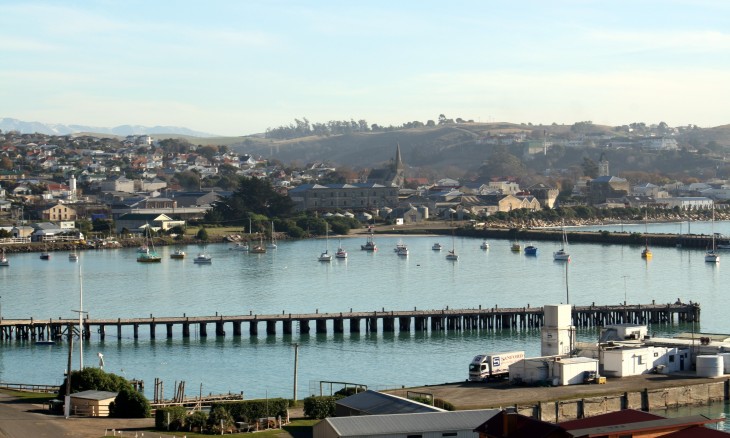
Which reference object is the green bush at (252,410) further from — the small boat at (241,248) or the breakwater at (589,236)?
the breakwater at (589,236)

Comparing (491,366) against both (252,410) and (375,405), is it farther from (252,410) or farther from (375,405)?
(252,410)

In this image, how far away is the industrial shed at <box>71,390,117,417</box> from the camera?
86.6ft

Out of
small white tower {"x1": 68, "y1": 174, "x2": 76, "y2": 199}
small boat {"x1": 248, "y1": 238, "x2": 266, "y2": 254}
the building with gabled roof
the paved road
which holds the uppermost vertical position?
small white tower {"x1": 68, "y1": 174, "x2": 76, "y2": 199}

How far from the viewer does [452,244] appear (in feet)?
297

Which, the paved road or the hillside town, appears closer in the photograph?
the paved road

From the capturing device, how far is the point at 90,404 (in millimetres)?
26469

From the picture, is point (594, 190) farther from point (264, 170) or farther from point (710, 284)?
point (710, 284)

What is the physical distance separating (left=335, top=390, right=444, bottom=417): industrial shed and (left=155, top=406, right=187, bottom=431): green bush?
320 cm

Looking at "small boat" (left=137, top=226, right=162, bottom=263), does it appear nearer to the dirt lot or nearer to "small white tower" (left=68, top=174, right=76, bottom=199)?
"small white tower" (left=68, top=174, right=76, bottom=199)

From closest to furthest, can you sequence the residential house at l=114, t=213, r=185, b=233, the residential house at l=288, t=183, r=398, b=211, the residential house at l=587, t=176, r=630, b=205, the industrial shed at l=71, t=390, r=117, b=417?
the industrial shed at l=71, t=390, r=117, b=417, the residential house at l=114, t=213, r=185, b=233, the residential house at l=288, t=183, r=398, b=211, the residential house at l=587, t=176, r=630, b=205

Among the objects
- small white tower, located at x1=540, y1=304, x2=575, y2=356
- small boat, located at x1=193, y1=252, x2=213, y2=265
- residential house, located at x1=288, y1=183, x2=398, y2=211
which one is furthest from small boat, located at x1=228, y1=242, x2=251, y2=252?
small white tower, located at x1=540, y1=304, x2=575, y2=356

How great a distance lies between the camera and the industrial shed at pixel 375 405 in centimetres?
2445

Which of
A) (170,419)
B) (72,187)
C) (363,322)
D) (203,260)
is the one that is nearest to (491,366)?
(170,419)

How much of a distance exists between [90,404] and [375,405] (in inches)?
244
